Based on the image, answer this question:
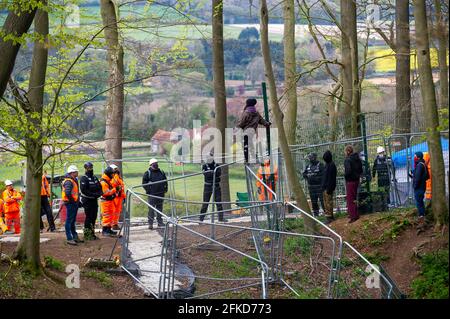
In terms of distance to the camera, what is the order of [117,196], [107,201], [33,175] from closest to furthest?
[33,175] → [107,201] → [117,196]

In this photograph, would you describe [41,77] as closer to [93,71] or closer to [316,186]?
[316,186]

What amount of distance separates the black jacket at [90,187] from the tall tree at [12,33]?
5135mm

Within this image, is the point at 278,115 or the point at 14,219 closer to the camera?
the point at 278,115

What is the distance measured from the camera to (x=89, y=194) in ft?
59.1

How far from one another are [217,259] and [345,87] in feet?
35.6

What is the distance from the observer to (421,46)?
14.9 metres

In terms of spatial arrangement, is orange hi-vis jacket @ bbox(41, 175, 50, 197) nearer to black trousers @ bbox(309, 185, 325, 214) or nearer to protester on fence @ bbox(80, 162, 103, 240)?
protester on fence @ bbox(80, 162, 103, 240)

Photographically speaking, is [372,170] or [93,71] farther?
[93,71]

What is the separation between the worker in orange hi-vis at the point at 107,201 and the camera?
18.5m

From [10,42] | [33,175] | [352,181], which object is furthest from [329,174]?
[10,42]

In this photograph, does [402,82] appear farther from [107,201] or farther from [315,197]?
[107,201]

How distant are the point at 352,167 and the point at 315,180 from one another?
4.94 ft

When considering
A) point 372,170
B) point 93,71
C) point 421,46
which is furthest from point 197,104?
point 421,46

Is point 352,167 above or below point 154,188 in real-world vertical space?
above
